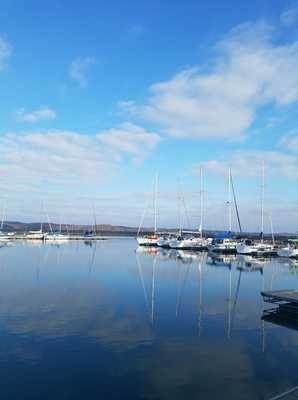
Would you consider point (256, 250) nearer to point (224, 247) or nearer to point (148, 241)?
point (224, 247)

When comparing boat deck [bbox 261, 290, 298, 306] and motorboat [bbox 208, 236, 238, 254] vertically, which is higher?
motorboat [bbox 208, 236, 238, 254]

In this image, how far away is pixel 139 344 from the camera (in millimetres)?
19359

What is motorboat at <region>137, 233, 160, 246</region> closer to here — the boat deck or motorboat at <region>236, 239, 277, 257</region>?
motorboat at <region>236, 239, 277, 257</region>

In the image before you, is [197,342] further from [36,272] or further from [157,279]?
[36,272]

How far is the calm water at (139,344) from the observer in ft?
47.1

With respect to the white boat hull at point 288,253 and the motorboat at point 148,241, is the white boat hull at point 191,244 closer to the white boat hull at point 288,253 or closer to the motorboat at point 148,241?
the motorboat at point 148,241

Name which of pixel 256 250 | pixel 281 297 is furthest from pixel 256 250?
pixel 281 297

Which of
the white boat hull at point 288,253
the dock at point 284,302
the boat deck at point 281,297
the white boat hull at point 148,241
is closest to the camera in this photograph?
the dock at point 284,302

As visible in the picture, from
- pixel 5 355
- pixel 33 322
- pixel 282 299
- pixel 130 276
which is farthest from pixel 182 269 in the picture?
pixel 5 355

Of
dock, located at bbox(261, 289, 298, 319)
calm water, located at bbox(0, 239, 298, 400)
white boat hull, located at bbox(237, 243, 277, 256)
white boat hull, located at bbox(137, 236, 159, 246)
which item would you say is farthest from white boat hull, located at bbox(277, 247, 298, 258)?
dock, located at bbox(261, 289, 298, 319)

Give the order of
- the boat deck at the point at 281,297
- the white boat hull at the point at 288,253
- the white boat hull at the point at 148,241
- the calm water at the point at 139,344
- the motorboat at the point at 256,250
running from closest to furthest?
the calm water at the point at 139,344
the boat deck at the point at 281,297
the white boat hull at the point at 288,253
the motorboat at the point at 256,250
the white boat hull at the point at 148,241

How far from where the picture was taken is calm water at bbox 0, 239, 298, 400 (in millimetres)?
14367

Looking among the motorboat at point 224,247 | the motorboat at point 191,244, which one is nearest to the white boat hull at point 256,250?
the motorboat at point 224,247

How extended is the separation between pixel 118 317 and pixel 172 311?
3.84m
